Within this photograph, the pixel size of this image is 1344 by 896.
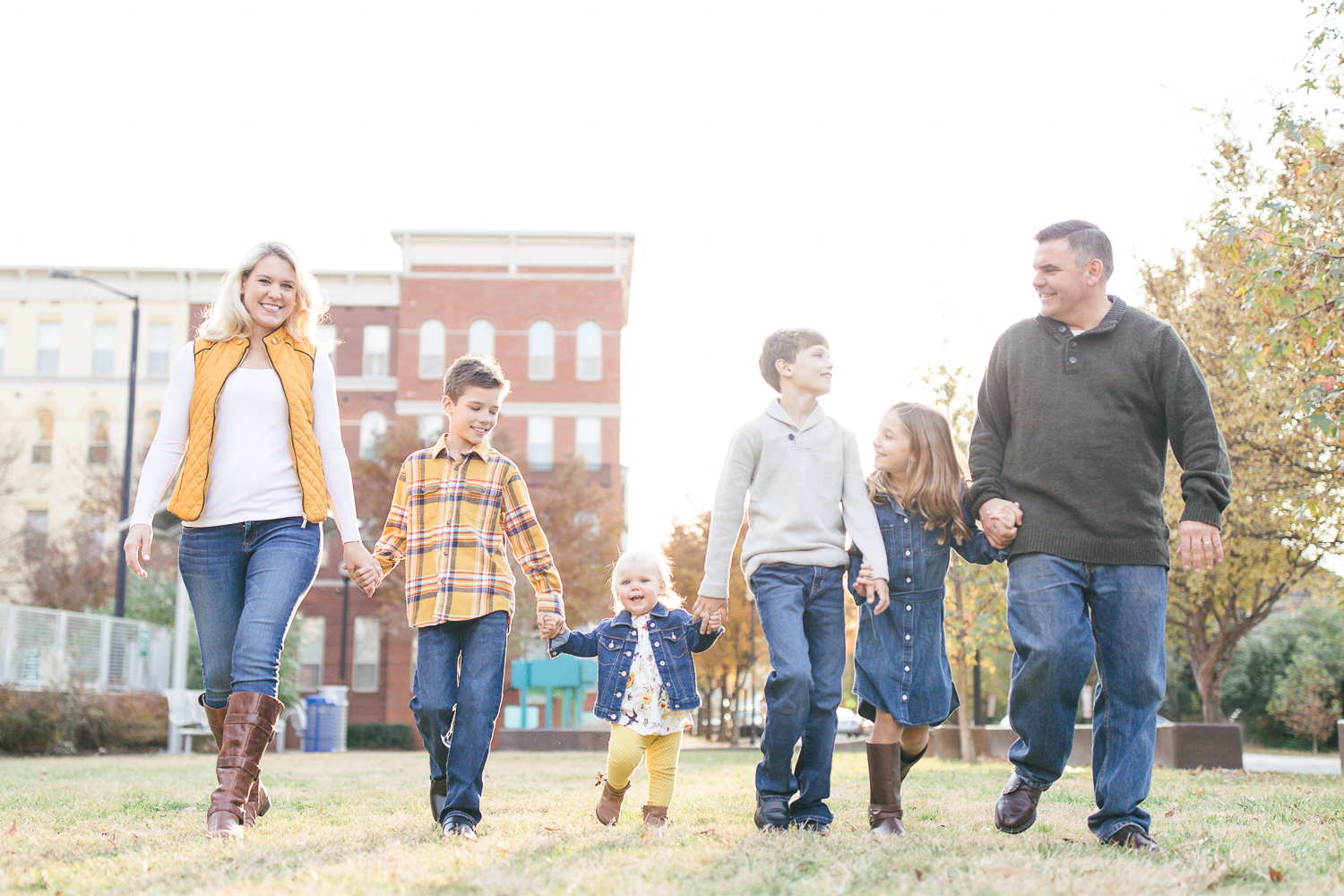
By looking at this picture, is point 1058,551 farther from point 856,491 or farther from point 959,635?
point 959,635

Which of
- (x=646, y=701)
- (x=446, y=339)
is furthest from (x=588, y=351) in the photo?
(x=646, y=701)

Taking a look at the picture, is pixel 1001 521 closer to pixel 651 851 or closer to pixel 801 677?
pixel 801 677

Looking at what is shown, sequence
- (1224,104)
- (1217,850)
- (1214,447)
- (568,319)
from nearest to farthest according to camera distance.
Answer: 1. (1217,850)
2. (1214,447)
3. (1224,104)
4. (568,319)

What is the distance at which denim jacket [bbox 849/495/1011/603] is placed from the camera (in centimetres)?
503

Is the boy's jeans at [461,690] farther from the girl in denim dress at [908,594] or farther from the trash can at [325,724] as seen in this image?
the trash can at [325,724]

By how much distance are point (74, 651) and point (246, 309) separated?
16962 mm

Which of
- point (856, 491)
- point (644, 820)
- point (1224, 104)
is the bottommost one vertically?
point (644, 820)

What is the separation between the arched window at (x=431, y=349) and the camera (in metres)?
42.1

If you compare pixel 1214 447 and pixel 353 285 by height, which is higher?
pixel 353 285

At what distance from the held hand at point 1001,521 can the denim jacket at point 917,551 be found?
0.91ft

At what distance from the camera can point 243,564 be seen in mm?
4848

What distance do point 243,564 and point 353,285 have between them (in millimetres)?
39838

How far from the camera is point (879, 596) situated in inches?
194

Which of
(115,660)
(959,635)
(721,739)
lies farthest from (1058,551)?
(721,739)
